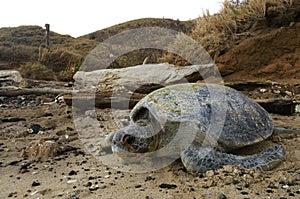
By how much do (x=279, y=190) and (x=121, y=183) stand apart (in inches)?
46.0

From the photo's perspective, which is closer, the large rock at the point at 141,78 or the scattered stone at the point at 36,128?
the scattered stone at the point at 36,128

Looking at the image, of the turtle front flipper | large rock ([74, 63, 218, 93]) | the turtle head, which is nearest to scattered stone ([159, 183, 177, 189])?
the turtle front flipper

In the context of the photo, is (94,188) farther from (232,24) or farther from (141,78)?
(232,24)

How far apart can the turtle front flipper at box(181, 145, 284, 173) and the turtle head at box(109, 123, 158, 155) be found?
1.02ft

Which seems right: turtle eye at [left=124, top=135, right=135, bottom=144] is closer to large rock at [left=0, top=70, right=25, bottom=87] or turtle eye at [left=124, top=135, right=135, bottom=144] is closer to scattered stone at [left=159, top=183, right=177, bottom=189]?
scattered stone at [left=159, top=183, right=177, bottom=189]

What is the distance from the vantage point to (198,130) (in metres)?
2.67

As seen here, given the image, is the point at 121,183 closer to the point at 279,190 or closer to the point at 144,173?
the point at 144,173

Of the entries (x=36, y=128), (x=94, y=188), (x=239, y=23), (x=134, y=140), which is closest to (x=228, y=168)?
(x=134, y=140)

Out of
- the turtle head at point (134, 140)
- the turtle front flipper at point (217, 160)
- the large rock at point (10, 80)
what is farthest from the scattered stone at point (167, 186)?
the large rock at point (10, 80)

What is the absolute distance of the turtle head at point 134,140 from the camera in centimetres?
258

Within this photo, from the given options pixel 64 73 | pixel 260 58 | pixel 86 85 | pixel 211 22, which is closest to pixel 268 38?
pixel 260 58

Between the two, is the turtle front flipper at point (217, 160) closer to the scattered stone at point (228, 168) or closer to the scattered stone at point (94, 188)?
the scattered stone at point (228, 168)

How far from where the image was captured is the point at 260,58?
6.93 m

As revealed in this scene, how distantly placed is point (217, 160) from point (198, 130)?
1.04 feet
